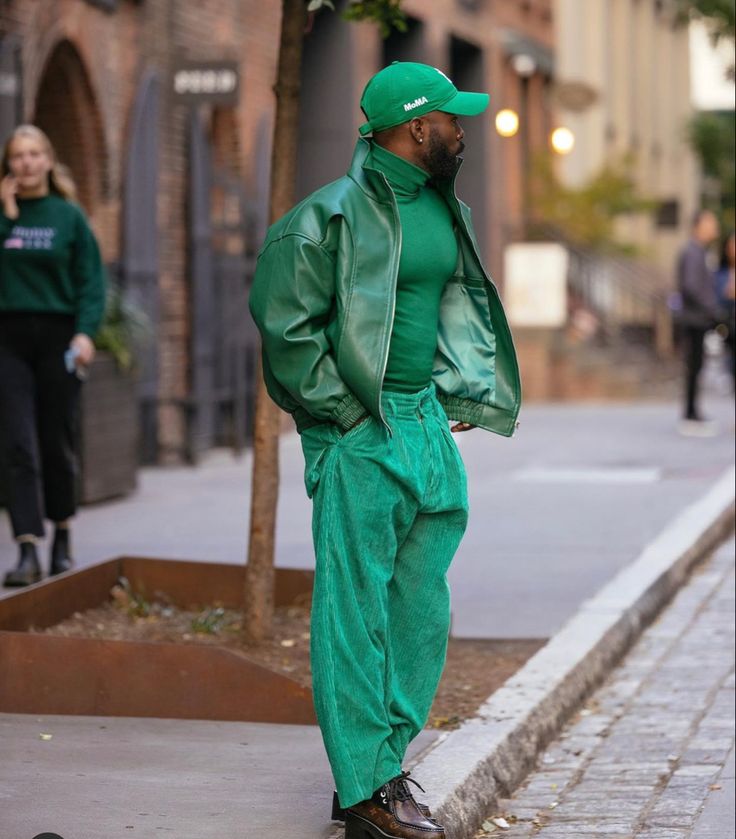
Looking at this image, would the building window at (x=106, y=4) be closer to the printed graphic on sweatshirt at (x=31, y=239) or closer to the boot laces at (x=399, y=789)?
the printed graphic on sweatshirt at (x=31, y=239)

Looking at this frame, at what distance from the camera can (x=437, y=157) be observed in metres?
4.72

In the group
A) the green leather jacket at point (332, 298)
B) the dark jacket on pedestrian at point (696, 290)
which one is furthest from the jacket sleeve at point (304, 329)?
the dark jacket on pedestrian at point (696, 290)

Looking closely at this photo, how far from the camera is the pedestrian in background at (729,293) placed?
19.4 metres

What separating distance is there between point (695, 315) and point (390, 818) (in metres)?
14.3

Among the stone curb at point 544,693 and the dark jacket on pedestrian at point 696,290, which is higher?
the dark jacket on pedestrian at point 696,290

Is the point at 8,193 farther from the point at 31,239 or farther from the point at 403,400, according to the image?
the point at 403,400

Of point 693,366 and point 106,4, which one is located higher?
point 106,4

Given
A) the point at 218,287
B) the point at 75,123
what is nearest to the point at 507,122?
the point at 218,287

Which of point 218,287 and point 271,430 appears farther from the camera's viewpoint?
point 218,287

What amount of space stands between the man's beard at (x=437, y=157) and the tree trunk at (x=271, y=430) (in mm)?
2366

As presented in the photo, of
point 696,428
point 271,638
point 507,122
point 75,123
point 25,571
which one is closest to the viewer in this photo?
point 271,638

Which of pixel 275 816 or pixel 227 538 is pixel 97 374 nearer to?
pixel 227 538

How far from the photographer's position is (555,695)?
22.2 ft

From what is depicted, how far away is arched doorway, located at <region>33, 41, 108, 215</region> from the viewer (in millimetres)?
14070
